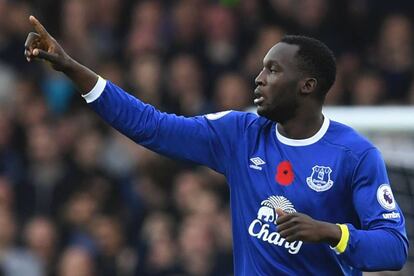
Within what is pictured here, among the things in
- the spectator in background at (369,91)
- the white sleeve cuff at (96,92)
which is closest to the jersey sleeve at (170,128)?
the white sleeve cuff at (96,92)

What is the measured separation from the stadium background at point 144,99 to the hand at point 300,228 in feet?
13.8

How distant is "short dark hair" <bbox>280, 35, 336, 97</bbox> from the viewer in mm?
5367

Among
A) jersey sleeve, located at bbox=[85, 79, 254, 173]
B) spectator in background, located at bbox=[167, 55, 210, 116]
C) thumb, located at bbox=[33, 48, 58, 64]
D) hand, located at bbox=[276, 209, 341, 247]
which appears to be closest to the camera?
hand, located at bbox=[276, 209, 341, 247]

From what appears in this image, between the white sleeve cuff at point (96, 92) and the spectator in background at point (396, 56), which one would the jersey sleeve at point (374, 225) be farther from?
the spectator in background at point (396, 56)

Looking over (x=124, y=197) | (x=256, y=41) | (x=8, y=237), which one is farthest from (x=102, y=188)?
(x=256, y=41)

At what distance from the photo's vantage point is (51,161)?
1108 cm

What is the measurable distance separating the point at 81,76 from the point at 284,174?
0.94 metres

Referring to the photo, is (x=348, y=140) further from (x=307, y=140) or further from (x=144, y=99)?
(x=144, y=99)

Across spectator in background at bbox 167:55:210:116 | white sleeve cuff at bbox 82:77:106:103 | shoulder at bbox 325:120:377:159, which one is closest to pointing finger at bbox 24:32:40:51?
white sleeve cuff at bbox 82:77:106:103

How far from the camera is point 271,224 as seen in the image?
5.37m

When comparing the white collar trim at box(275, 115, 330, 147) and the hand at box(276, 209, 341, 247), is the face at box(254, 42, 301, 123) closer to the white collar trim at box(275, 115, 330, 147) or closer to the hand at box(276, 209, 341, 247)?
the white collar trim at box(275, 115, 330, 147)

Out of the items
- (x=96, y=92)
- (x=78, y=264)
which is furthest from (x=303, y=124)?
(x=78, y=264)

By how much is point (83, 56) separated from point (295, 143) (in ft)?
22.6

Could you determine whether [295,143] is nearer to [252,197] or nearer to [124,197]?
[252,197]
